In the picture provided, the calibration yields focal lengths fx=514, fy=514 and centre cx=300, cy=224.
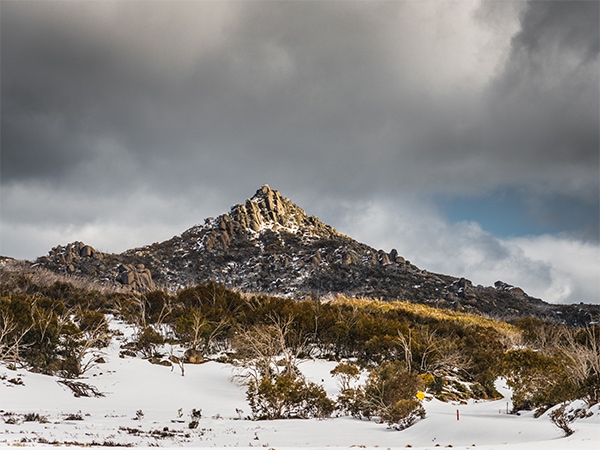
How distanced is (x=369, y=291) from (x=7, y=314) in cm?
7078

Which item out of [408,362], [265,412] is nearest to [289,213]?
[408,362]

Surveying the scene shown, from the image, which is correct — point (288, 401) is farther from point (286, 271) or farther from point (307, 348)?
point (286, 271)

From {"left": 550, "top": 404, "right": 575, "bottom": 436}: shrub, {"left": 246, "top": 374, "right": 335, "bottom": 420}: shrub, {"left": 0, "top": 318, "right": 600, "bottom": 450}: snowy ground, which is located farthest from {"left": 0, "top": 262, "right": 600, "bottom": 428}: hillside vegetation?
{"left": 550, "top": 404, "right": 575, "bottom": 436}: shrub

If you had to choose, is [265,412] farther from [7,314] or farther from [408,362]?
→ [7,314]

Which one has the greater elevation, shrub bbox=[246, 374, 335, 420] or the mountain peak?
the mountain peak

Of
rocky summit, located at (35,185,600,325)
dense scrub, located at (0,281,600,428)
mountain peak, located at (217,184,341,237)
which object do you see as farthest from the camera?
mountain peak, located at (217,184,341,237)

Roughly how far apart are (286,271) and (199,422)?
8351 cm

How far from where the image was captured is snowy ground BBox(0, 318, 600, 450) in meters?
17.7

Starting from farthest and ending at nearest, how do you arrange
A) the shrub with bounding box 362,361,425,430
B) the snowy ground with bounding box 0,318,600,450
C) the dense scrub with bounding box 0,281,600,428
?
1. the dense scrub with bounding box 0,281,600,428
2. the shrub with bounding box 362,361,425,430
3. the snowy ground with bounding box 0,318,600,450

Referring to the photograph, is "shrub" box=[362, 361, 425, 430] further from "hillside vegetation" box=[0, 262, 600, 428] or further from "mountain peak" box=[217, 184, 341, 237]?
"mountain peak" box=[217, 184, 341, 237]

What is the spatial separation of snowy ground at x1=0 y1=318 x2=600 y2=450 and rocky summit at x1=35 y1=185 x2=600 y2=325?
5197 cm

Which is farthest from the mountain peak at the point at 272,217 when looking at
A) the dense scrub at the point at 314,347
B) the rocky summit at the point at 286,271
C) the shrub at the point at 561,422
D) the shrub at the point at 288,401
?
the shrub at the point at 561,422

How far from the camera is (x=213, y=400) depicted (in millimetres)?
34500

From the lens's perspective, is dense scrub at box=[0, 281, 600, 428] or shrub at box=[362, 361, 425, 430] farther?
dense scrub at box=[0, 281, 600, 428]
